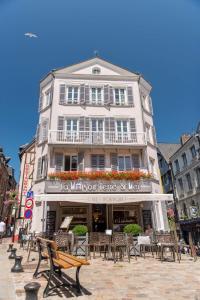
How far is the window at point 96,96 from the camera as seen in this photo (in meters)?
19.6

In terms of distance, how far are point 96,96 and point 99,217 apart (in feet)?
34.4

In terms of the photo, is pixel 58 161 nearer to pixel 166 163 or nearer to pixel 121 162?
pixel 121 162

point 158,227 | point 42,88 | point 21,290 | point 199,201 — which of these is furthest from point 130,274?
point 199,201

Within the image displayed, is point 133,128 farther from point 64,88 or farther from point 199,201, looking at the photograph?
point 199,201

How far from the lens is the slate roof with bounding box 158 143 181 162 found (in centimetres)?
3809

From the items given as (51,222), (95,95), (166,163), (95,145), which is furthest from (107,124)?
(166,163)

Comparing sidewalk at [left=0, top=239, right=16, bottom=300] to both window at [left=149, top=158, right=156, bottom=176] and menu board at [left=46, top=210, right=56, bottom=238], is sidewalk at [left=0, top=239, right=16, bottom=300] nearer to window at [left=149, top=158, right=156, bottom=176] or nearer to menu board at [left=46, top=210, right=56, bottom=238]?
menu board at [left=46, top=210, right=56, bottom=238]

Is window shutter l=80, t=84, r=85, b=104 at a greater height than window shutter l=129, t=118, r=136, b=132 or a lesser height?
greater

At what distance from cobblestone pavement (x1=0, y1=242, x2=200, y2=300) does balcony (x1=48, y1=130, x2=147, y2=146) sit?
10484 mm

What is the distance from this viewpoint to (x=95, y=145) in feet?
56.7

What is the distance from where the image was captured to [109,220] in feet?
54.4

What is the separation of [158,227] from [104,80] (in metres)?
13.6

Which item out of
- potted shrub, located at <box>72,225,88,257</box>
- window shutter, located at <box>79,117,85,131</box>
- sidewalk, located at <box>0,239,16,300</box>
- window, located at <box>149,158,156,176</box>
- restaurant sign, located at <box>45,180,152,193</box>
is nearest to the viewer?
sidewalk, located at <box>0,239,16,300</box>

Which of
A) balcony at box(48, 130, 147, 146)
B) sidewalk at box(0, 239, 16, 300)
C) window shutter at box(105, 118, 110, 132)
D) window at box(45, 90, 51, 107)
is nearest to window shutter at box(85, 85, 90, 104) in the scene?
window shutter at box(105, 118, 110, 132)
